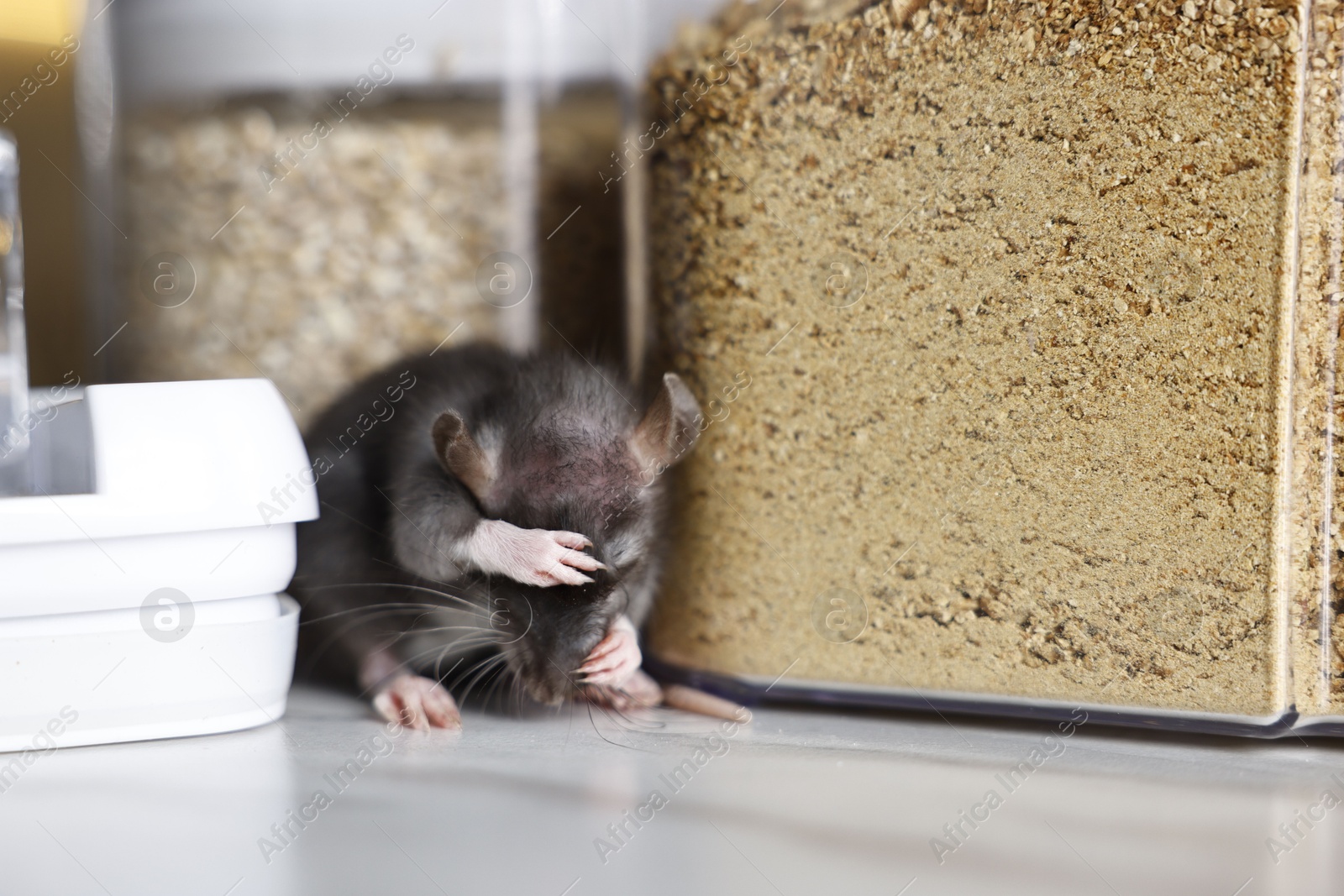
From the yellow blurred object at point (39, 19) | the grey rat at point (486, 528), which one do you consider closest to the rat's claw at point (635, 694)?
the grey rat at point (486, 528)

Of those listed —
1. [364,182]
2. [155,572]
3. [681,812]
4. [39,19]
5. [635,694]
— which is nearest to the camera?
[681,812]

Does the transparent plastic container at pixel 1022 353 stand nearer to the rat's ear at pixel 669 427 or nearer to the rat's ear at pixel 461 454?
the rat's ear at pixel 669 427

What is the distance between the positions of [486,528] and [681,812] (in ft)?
1.20

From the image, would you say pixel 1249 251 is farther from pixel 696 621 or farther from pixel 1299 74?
pixel 696 621

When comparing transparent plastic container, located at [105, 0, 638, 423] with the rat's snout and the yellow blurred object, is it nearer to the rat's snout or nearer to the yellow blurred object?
the yellow blurred object

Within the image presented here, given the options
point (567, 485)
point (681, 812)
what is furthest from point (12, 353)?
point (681, 812)

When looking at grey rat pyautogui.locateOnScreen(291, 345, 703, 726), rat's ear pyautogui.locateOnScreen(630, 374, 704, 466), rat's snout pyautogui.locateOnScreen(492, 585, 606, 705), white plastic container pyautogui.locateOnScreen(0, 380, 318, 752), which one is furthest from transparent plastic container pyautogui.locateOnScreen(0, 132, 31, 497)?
rat's ear pyautogui.locateOnScreen(630, 374, 704, 466)

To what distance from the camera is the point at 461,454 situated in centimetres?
111

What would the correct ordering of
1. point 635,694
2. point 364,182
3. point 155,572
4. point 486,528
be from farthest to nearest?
point 364,182 → point 635,694 → point 486,528 → point 155,572

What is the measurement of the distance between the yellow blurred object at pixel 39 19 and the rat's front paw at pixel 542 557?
118 cm

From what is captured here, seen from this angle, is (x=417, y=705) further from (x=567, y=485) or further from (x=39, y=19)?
(x=39, y=19)

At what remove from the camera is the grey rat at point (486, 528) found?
1.08 meters

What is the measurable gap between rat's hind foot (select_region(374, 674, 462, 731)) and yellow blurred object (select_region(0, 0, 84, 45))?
3.84 ft

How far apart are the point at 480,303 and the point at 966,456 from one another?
75 cm
